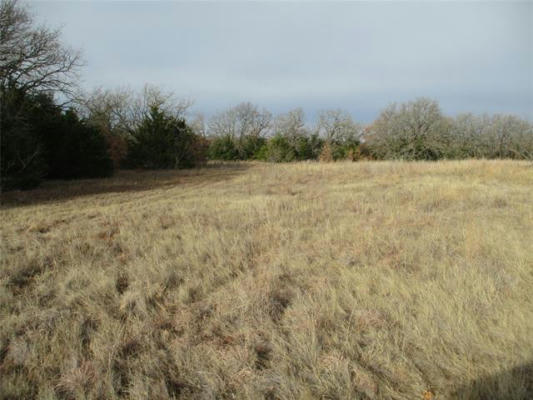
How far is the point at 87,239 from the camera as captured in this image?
5.01 m

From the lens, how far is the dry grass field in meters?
1.94

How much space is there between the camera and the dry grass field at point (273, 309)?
1940 millimetres

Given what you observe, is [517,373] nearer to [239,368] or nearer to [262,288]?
[239,368]

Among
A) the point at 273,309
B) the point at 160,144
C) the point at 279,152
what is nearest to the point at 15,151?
the point at 273,309

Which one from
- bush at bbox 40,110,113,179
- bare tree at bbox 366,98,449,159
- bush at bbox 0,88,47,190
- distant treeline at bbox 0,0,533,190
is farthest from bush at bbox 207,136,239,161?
bush at bbox 0,88,47,190

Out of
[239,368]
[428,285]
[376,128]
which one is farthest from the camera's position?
[376,128]

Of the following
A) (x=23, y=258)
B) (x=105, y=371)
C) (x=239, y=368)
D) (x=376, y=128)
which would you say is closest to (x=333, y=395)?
(x=239, y=368)

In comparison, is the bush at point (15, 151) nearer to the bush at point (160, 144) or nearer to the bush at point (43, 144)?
the bush at point (43, 144)

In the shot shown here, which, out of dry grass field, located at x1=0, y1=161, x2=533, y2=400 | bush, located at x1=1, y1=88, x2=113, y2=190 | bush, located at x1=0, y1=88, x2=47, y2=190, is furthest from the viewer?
bush, located at x1=1, y1=88, x2=113, y2=190

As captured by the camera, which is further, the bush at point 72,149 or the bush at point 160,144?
the bush at point 160,144

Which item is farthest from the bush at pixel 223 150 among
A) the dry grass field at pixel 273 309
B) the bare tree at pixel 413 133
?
the dry grass field at pixel 273 309

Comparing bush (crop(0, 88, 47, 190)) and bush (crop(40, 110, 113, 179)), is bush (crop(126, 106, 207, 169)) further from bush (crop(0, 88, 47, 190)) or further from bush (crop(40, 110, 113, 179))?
bush (crop(0, 88, 47, 190))

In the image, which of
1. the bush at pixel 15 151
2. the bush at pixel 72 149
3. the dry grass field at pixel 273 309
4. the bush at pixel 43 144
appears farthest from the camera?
the bush at pixel 72 149

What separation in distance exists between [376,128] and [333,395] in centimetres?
3749
